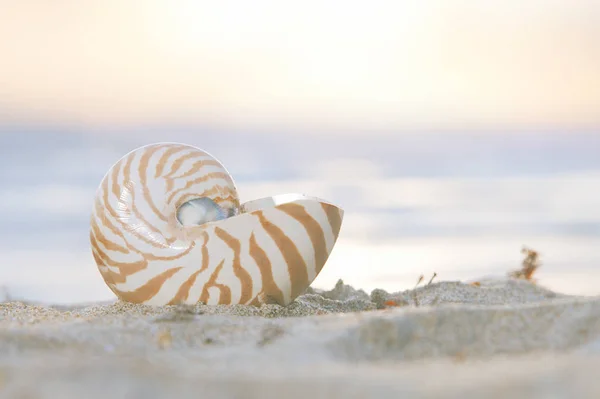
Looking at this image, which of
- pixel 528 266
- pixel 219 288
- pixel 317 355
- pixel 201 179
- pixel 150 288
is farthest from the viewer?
pixel 528 266

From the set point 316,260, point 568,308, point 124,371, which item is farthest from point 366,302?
point 124,371

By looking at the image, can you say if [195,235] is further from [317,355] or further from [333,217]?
[317,355]

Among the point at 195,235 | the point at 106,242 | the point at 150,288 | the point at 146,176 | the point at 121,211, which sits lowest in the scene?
the point at 150,288

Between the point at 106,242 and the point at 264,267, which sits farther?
the point at 106,242

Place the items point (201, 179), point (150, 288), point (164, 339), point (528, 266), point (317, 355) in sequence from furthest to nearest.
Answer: point (528, 266)
point (201, 179)
point (150, 288)
point (164, 339)
point (317, 355)

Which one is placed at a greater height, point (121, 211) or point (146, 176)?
point (146, 176)

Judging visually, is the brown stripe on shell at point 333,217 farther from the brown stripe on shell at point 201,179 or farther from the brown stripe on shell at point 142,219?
the brown stripe on shell at point 142,219

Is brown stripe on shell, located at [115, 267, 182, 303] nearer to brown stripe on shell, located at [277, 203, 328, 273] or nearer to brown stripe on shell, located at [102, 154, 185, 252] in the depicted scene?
brown stripe on shell, located at [102, 154, 185, 252]

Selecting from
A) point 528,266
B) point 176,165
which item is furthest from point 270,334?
point 528,266
